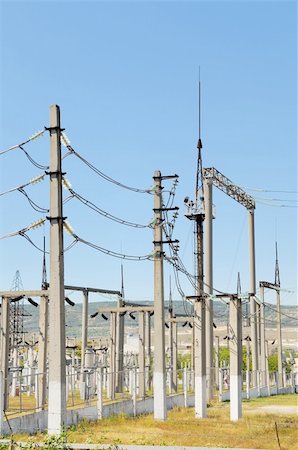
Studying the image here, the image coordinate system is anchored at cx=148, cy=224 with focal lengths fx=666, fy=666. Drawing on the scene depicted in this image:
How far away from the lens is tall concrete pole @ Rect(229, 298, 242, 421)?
1039 inches

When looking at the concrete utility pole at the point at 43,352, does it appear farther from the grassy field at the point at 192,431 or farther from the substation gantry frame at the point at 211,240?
the substation gantry frame at the point at 211,240

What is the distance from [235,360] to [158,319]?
163 inches

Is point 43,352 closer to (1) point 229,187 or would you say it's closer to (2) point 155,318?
(2) point 155,318

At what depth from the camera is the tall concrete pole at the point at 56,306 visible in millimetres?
17719

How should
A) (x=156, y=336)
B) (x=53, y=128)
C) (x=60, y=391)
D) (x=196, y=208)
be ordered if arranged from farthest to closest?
(x=196, y=208)
(x=156, y=336)
(x=53, y=128)
(x=60, y=391)

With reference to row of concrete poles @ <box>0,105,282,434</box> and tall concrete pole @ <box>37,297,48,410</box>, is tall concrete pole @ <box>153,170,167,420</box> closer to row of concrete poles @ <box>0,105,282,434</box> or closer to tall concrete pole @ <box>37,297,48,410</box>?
row of concrete poles @ <box>0,105,282,434</box>

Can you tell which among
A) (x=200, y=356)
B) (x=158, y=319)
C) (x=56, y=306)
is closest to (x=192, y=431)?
(x=158, y=319)

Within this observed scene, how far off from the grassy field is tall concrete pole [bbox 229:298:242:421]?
510 millimetres

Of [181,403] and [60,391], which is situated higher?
[60,391]

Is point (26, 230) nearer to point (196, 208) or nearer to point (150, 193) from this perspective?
point (150, 193)

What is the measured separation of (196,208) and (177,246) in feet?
17.1

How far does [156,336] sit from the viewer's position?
25.2 metres

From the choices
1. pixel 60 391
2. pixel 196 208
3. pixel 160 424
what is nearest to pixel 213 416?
pixel 160 424

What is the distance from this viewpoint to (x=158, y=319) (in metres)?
25.5
